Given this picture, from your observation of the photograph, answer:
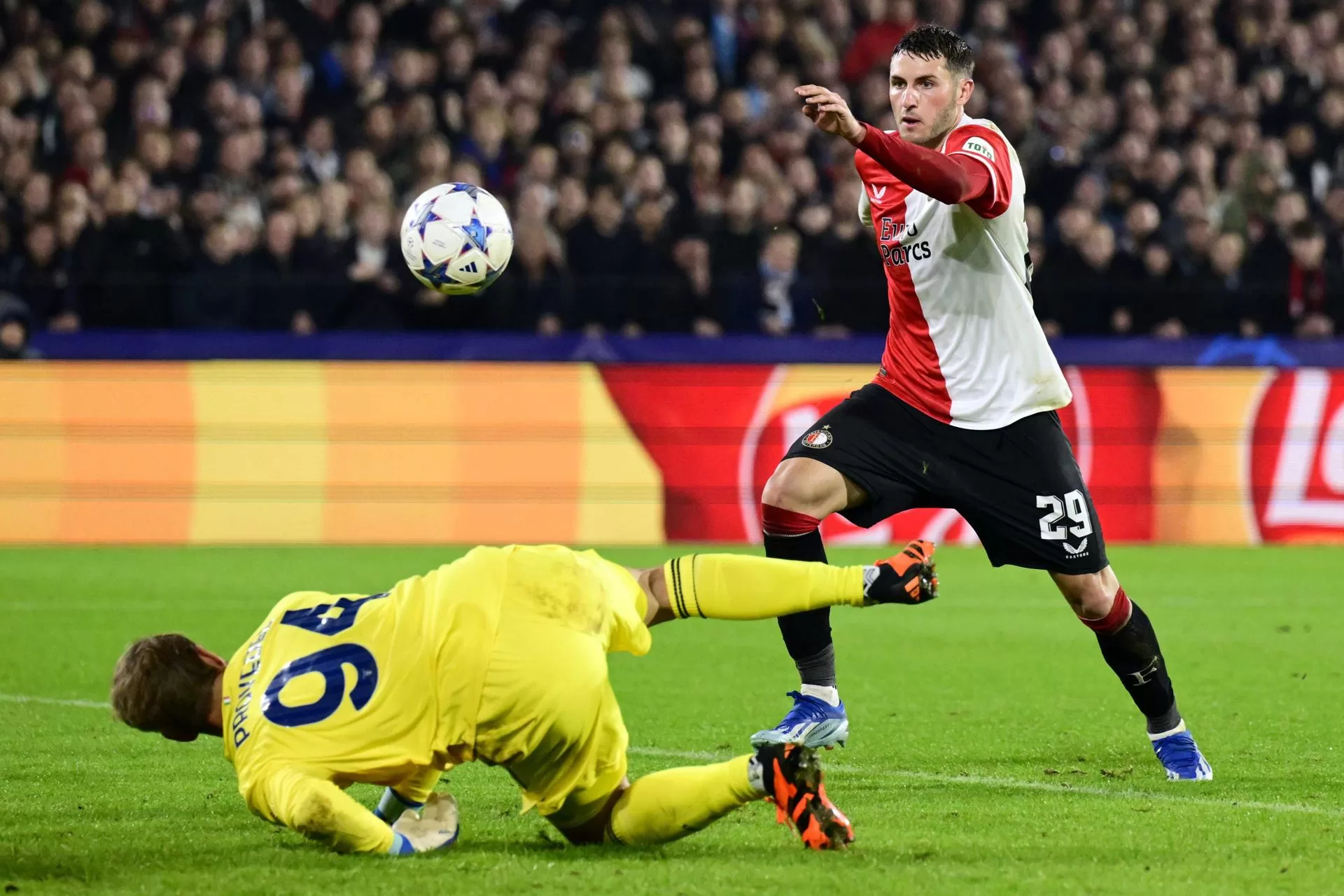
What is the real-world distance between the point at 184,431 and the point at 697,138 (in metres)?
5.02

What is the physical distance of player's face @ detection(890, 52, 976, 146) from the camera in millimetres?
5766

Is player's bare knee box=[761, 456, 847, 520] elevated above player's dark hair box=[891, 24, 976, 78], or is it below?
below

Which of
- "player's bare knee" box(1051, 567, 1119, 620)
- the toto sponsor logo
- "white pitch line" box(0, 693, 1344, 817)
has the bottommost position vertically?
the toto sponsor logo

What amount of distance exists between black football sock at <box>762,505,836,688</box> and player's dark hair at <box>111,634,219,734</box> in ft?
6.43

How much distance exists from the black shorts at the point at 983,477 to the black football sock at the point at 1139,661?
0.21m

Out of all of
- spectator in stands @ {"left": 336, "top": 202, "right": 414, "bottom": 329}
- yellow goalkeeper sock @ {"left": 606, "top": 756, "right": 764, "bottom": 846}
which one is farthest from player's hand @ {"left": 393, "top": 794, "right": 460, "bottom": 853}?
spectator in stands @ {"left": 336, "top": 202, "right": 414, "bottom": 329}

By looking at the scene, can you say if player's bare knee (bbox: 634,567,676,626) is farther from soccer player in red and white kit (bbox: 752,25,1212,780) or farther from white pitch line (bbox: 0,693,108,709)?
white pitch line (bbox: 0,693,108,709)

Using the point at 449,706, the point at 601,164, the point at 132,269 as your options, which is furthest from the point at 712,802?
the point at 601,164

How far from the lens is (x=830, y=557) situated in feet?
39.7

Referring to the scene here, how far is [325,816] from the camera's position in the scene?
13.7 feet

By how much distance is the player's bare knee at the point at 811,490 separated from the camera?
5.80 m

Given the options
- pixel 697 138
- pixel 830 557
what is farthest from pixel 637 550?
pixel 697 138

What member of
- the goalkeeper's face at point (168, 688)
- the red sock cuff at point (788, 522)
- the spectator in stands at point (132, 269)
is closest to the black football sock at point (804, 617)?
the red sock cuff at point (788, 522)

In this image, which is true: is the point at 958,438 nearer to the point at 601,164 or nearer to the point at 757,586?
the point at 757,586
